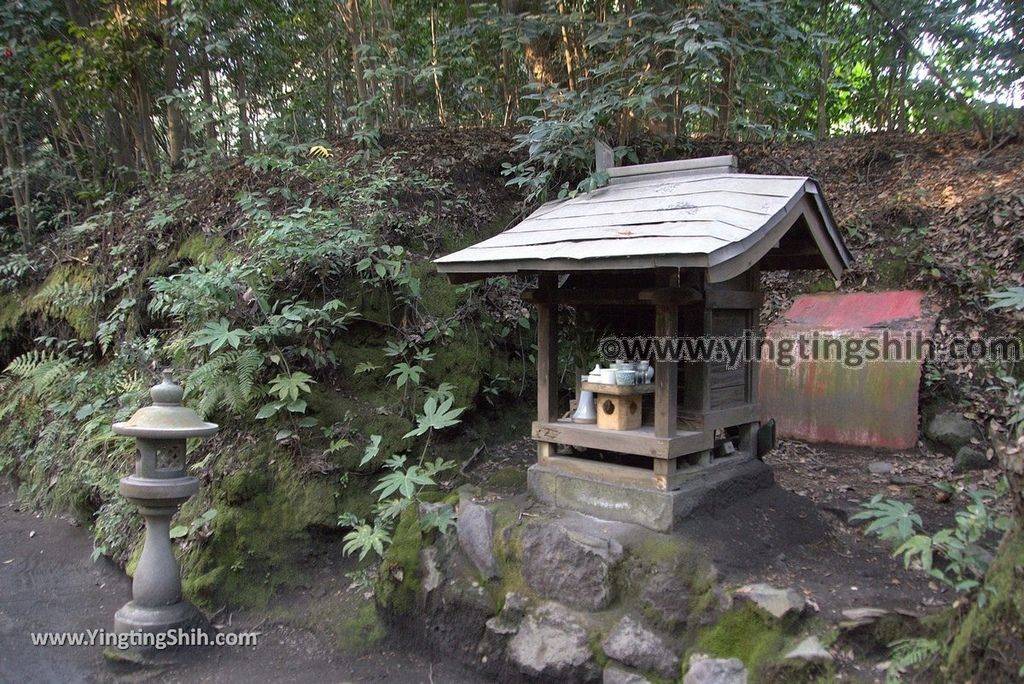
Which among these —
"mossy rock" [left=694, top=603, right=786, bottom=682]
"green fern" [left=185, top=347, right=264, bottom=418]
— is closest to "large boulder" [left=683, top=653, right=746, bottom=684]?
"mossy rock" [left=694, top=603, right=786, bottom=682]

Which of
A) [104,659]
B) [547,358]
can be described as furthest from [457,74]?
[104,659]

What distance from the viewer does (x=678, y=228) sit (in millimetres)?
3621

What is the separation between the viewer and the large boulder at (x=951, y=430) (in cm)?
538

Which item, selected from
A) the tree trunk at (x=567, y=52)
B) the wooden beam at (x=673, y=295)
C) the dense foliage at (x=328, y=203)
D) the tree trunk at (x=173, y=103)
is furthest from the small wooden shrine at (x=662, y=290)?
the tree trunk at (x=173, y=103)

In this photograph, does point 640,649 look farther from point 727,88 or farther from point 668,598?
point 727,88

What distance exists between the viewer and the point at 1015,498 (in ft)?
8.68

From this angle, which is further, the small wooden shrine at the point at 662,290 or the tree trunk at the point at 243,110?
the tree trunk at the point at 243,110

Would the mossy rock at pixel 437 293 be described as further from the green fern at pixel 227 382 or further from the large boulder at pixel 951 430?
the large boulder at pixel 951 430

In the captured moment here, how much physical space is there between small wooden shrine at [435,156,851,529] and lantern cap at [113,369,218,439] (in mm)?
1843

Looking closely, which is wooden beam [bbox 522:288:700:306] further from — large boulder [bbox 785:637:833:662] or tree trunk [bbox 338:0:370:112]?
tree trunk [bbox 338:0:370:112]

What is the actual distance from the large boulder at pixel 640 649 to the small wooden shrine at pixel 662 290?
601mm

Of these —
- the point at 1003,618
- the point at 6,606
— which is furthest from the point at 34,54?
the point at 1003,618

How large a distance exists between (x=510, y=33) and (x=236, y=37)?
433 centimetres

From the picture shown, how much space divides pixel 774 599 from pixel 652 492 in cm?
86
